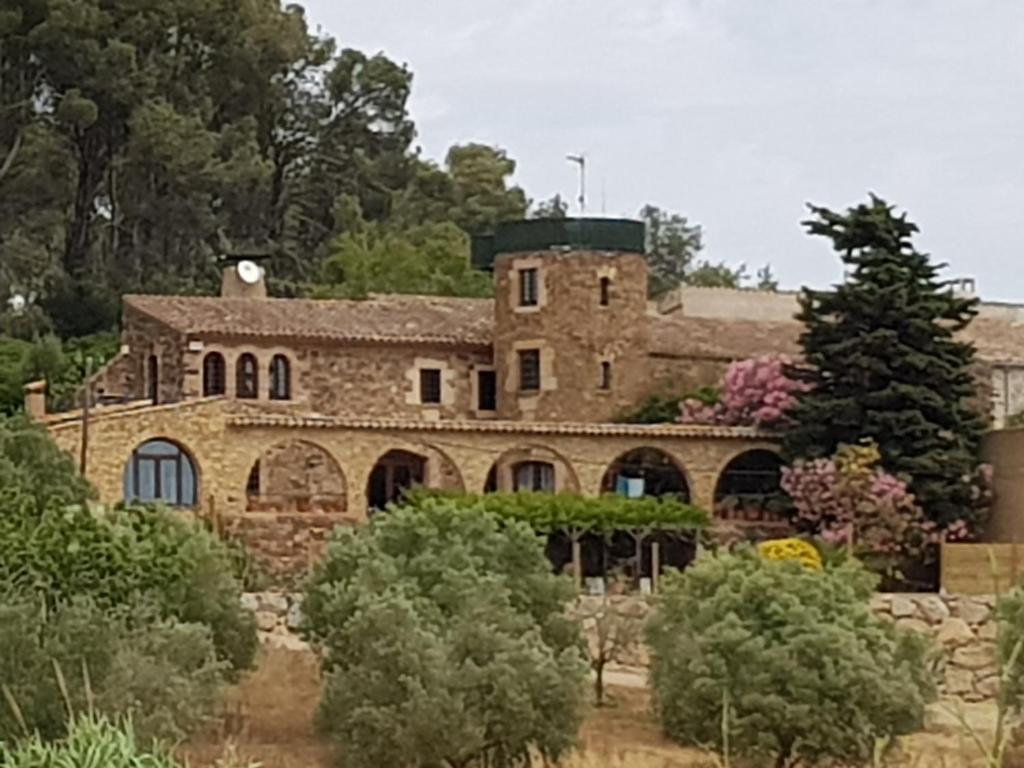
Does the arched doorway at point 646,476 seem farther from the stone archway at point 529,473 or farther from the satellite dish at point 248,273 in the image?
the satellite dish at point 248,273

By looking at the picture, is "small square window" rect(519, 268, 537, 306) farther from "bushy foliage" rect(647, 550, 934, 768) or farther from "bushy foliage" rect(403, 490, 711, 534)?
"bushy foliage" rect(647, 550, 934, 768)

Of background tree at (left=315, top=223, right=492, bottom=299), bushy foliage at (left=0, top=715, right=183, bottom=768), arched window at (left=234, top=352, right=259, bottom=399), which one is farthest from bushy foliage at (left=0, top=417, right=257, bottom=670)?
background tree at (left=315, top=223, right=492, bottom=299)

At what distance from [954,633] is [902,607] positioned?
31.7 inches

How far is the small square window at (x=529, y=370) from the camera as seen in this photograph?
41.6 metres

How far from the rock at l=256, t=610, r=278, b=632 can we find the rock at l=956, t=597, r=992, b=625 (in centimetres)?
970

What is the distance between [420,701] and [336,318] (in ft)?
83.3

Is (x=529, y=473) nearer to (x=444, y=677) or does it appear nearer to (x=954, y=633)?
(x=954, y=633)

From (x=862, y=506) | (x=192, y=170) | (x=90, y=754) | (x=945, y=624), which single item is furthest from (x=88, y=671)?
(x=192, y=170)

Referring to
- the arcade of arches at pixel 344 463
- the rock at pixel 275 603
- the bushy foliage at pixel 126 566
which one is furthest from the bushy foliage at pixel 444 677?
the arcade of arches at pixel 344 463

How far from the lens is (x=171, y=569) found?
63.8 feet

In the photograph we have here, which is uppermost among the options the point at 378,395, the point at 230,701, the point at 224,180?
the point at 224,180

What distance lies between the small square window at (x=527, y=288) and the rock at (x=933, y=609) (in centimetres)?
1286

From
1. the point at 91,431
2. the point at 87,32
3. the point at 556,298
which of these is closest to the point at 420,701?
the point at 91,431

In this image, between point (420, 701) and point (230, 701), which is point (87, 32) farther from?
point (420, 701)
